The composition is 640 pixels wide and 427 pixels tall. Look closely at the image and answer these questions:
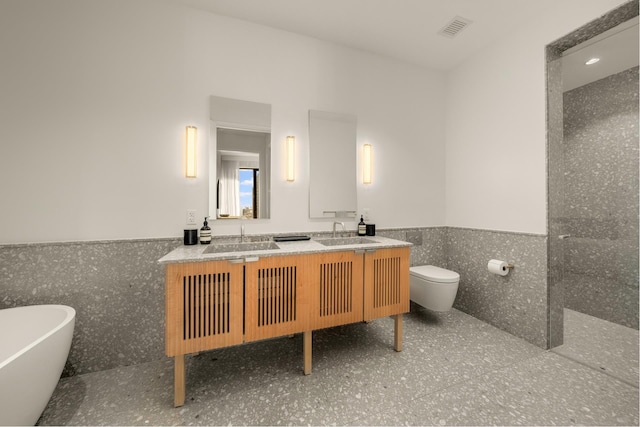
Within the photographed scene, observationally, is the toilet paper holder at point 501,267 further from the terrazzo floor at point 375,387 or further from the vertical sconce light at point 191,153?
the vertical sconce light at point 191,153

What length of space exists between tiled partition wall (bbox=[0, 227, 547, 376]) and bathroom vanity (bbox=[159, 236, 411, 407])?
468 millimetres

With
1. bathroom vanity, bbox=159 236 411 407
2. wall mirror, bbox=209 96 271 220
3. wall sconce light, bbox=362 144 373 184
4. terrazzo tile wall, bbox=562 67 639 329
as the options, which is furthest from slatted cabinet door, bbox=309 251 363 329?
terrazzo tile wall, bbox=562 67 639 329

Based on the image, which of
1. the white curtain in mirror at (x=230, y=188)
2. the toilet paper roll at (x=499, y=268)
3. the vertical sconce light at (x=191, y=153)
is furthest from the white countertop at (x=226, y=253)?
the toilet paper roll at (x=499, y=268)

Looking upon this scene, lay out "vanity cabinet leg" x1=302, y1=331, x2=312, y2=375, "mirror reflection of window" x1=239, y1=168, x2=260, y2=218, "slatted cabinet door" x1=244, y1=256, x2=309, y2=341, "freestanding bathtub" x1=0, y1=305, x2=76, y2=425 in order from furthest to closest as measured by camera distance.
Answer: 1. "mirror reflection of window" x1=239, y1=168, x2=260, y2=218
2. "vanity cabinet leg" x1=302, y1=331, x2=312, y2=375
3. "slatted cabinet door" x1=244, y1=256, x2=309, y2=341
4. "freestanding bathtub" x1=0, y1=305, x2=76, y2=425

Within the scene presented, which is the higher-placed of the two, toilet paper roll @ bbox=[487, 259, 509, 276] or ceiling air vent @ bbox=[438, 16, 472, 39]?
ceiling air vent @ bbox=[438, 16, 472, 39]

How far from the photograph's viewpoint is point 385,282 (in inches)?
73.7

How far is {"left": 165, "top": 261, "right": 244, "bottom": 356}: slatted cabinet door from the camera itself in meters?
1.36

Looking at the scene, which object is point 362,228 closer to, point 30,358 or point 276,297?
point 276,297

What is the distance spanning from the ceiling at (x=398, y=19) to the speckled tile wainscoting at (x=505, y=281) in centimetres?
162

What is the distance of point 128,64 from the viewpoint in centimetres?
179

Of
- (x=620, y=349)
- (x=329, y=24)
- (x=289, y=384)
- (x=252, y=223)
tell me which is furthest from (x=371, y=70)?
(x=620, y=349)

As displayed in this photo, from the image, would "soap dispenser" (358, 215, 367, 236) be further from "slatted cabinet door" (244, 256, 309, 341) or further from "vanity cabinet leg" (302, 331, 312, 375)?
"vanity cabinet leg" (302, 331, 312, 375)

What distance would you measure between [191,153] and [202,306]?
3.83ft

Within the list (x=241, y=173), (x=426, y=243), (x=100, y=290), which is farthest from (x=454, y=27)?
(x=100, y=290)
